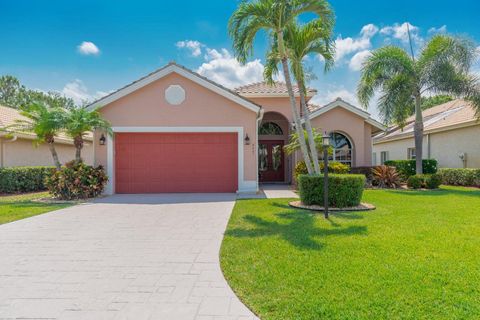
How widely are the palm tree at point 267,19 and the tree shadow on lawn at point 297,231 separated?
326cm

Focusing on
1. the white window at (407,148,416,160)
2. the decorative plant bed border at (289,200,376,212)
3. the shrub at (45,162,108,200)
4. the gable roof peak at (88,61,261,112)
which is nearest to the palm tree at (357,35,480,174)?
the gable roof peak at (88,61,261,112)

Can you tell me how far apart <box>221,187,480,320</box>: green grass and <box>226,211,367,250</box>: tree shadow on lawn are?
2 cm

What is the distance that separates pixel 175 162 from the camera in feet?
43.4

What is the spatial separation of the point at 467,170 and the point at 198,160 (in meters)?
14.5

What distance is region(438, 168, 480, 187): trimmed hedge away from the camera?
1523 cm

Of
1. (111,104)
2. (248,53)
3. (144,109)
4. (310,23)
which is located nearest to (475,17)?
(310,23)

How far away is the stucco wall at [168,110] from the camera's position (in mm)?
12938

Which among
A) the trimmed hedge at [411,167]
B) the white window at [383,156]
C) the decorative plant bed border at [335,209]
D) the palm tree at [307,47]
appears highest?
the palm tree at [307,47]

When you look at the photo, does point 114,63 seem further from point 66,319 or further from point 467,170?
point 467,170

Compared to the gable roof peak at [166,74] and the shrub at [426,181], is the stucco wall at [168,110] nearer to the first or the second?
the gable roof peak at [166,74]

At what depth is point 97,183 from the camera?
39.3ft

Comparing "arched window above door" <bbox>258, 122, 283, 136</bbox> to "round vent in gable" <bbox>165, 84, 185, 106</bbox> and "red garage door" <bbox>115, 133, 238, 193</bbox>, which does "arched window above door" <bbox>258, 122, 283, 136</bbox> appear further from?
"round vent in gable" <bbox>165, 84, 185, 106</bbox>

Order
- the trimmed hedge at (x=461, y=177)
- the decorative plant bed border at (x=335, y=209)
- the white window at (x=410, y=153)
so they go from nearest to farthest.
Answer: the decorative plant bed border at (x=335, y=209), the trimmed hedge at (x=461, y=177), the white window at (x=410, y=153)

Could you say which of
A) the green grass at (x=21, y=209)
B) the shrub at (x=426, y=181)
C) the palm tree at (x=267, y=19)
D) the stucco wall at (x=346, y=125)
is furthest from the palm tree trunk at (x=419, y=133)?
the green grass at (x=21, y=209)
